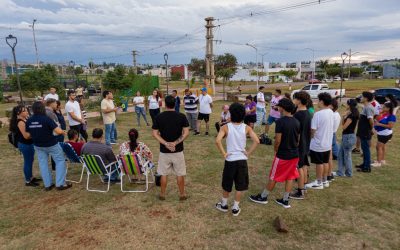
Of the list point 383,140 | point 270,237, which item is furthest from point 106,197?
point 383,140

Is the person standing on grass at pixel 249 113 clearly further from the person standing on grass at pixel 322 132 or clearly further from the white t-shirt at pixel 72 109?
the white t-shirt at pixel 72 109

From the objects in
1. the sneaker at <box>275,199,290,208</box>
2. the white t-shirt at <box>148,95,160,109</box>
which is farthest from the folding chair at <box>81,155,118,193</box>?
the white t-shirt at <box>148,95,160,109</box>

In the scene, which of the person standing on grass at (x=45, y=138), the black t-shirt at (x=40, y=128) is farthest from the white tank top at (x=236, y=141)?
the black t-shirt at (x=40, y=128)

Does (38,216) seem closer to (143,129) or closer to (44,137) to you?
(44,137)

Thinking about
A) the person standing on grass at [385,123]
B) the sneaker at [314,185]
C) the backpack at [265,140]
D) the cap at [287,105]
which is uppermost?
the cap at [287,105]

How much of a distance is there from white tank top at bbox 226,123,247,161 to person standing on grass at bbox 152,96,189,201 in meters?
0.76

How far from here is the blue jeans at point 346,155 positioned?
5.46 meters

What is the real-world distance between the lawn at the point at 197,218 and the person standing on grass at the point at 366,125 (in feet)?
1.09

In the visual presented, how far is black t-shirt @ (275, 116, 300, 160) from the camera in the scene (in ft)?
13.4

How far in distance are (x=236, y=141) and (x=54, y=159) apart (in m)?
3.32

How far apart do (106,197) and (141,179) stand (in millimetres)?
955

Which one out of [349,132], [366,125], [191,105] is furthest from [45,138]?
[366,125]

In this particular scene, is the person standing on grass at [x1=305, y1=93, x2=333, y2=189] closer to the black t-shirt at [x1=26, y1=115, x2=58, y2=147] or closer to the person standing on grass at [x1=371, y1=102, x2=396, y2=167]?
the person standing on grass at [x1=371, y1=102, x2=396, y2=167]

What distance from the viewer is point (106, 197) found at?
16.2 feet
